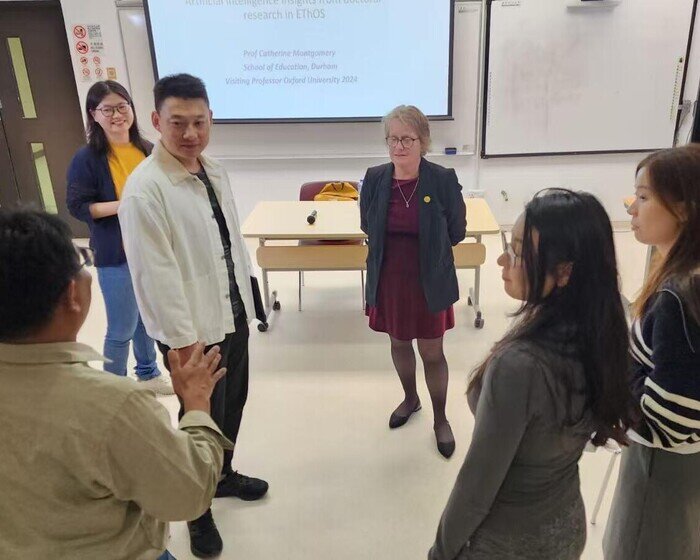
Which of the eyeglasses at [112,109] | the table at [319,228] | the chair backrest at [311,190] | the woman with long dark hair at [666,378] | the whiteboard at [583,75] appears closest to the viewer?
the woman with long dark hair at [666,378]

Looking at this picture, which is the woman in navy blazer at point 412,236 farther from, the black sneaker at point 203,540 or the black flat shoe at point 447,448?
the black sneaker at point 203,540

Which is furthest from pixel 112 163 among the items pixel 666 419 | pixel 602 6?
pixel 602 6

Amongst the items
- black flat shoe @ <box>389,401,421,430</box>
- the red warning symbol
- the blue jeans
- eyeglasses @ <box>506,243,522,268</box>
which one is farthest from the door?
eyeglasses @ <box>506,243,522,268</box>

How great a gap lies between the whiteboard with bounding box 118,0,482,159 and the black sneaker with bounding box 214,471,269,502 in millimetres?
3353

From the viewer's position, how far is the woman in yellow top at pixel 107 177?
2305 millimetres

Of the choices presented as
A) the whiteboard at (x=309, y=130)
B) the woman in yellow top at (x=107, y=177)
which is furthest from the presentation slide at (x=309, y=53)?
the woman in yellow top at (x=107, y=177)

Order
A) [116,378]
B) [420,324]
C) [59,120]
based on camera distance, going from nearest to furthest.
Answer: [116,378], [420,324], [59,120]

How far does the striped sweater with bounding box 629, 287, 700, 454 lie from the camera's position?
106cm

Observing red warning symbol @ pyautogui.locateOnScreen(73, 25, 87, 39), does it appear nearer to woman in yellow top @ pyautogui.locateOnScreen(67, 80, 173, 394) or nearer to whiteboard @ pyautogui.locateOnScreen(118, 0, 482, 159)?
whiteboard @ pyautogui.locateOnScreen(118, 0, 482, 159)

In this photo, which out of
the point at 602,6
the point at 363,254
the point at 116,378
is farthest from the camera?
the point at 602,6

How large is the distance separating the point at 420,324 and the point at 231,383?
2.62 feet

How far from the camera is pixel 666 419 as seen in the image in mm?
1094

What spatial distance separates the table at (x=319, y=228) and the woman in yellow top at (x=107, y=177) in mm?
807

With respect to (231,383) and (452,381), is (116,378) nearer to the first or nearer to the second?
(231,383)
